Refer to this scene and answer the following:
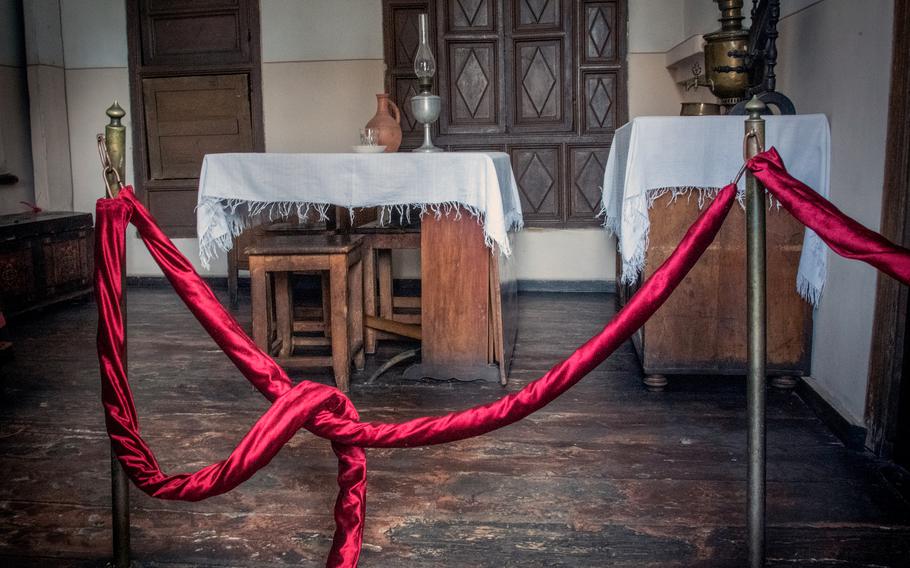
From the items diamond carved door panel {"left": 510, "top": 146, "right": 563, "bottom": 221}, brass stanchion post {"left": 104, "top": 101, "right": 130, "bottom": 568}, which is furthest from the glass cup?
diamond carved door panel {"left": 510, "top": 146, "right": 563, "bottom": 221}

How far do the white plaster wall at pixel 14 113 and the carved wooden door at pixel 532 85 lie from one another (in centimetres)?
259

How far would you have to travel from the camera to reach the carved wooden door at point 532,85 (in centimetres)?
531

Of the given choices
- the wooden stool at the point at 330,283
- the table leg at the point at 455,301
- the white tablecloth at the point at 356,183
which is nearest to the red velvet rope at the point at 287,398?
the wooden stool at the point at 330,283

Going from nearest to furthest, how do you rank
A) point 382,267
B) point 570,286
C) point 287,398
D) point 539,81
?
point 287,398 → point 382,267 → point 539,81 → point 570,286

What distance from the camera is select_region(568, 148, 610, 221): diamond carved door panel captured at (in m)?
5.39

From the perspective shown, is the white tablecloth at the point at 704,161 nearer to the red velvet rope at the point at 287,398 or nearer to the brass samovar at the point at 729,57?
the brass samovar at the point at 729,57

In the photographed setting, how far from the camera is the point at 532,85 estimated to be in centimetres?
539

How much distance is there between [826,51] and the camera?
290 centimetres

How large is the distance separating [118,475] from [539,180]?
403cm

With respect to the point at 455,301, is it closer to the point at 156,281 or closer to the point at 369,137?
the point at 369,137

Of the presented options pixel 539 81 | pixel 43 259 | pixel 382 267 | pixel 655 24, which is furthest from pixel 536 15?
pixel 43 259

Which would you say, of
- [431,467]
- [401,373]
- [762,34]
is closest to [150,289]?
[401,373]

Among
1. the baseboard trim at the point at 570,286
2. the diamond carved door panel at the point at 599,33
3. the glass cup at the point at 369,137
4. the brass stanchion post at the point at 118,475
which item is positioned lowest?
the baseboard trim at the point at 570,286

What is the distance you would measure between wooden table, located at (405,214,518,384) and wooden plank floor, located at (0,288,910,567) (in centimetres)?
10
